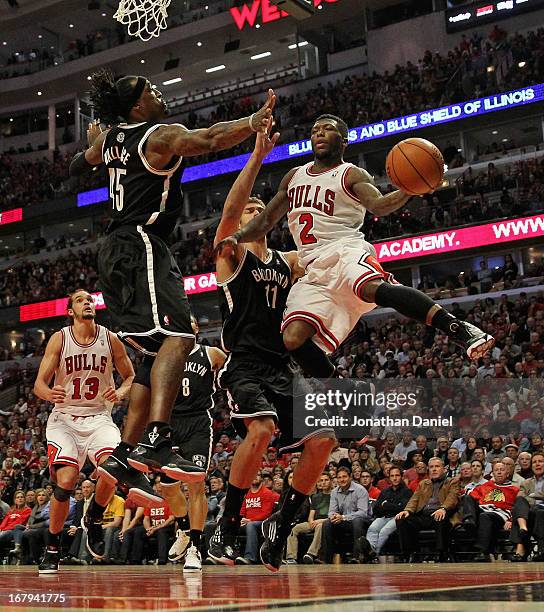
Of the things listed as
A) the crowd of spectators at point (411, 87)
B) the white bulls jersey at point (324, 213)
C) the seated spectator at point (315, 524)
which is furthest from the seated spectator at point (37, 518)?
the crowd of spectators at point (411, 87)

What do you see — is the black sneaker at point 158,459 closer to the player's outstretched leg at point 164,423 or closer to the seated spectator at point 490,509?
the player's outstretched leg at point 164,423

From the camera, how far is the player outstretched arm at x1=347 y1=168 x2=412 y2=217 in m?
4.84

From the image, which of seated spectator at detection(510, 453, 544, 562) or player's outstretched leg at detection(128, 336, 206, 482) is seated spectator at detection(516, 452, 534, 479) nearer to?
seated spectator at detection(510, 453, 544, 562)

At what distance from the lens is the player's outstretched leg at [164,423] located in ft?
13.4

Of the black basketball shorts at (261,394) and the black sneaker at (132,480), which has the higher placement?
the black basketball shorts at (261,394)

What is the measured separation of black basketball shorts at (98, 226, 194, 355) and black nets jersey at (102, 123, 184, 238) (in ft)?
0.32

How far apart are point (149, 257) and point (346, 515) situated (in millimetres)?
6249

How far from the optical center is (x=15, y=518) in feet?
41.2

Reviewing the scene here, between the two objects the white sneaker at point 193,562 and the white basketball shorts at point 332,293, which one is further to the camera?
the white sneaker at point 193,562

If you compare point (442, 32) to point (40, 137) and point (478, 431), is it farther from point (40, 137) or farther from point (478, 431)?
point (478, 431)

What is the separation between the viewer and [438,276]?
2647 cm

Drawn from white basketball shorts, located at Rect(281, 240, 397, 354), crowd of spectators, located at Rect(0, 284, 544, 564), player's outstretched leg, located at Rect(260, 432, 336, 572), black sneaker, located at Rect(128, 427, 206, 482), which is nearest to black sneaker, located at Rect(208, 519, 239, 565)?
player's outstretched leg, located at Rect(260, 432, 336, 572)

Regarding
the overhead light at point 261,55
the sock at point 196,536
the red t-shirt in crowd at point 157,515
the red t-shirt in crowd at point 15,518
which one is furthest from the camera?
the overhead light at point 261,55

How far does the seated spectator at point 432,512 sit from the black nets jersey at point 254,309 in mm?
4592
